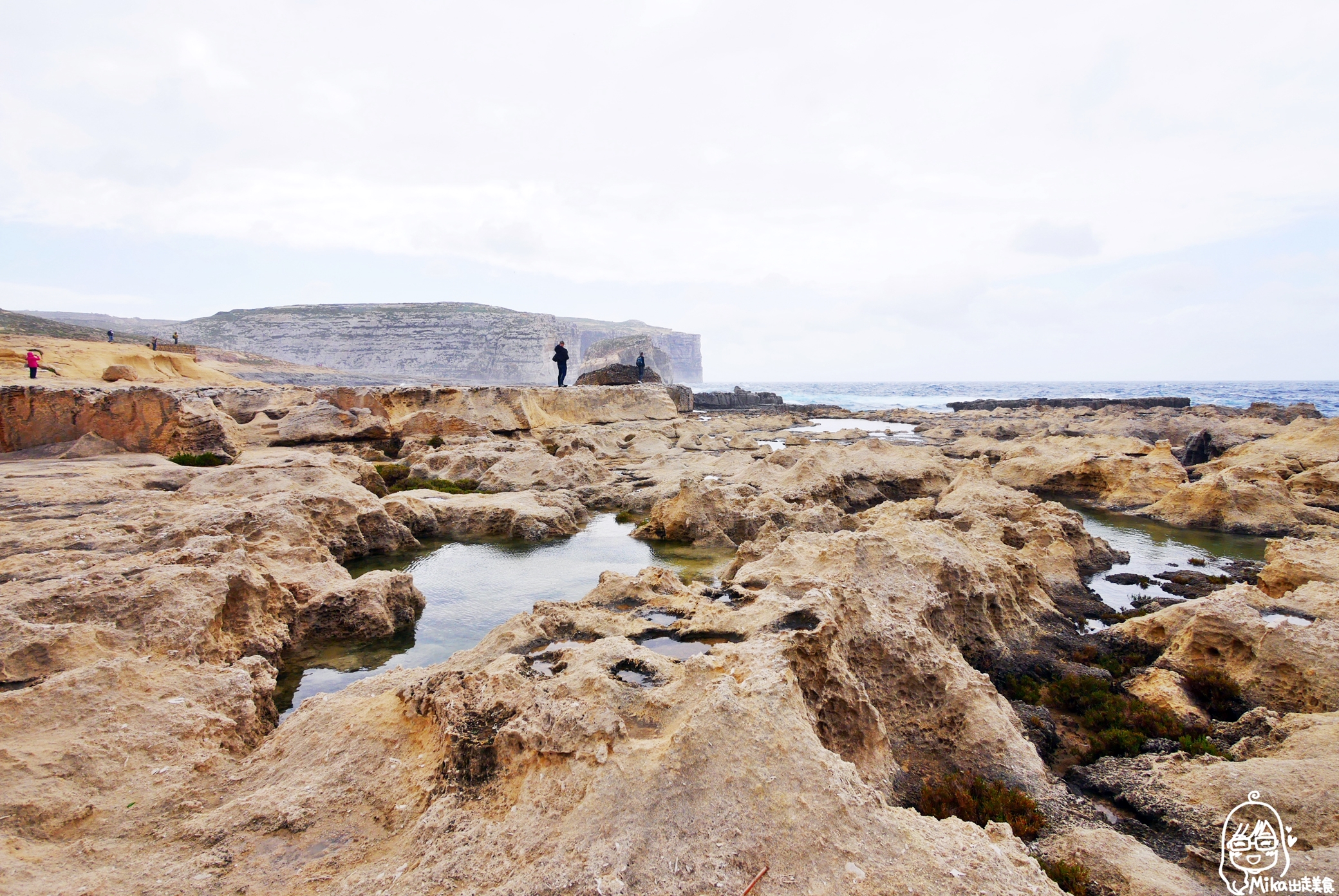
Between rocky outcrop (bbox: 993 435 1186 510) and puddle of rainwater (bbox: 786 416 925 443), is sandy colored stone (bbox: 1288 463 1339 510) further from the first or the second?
puddle of rainwater (bbox: 786 416 925 443)

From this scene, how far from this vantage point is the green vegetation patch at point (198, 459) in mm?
12836

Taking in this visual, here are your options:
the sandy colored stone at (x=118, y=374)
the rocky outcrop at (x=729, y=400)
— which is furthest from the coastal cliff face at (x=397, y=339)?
the sandy colored stone at (x=118, y=374)

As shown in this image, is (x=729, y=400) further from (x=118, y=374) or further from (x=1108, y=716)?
(x=1108, y=716)

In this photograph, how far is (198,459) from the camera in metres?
13.1

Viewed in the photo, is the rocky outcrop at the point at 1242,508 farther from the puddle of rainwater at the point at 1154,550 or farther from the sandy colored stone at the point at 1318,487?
the sandy colored stone at the point at 1318,487

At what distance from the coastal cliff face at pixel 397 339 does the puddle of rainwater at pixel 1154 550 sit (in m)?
98.5

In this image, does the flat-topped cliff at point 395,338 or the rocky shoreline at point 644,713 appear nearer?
the rocky shoreline at point 644,713

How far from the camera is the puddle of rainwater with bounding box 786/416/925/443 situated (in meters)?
31.3

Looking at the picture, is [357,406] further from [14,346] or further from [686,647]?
[14,346]

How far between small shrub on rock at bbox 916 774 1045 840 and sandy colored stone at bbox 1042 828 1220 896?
24cm

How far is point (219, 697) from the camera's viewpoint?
15.3 feet

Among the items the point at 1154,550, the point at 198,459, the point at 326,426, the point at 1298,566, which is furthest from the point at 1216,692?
the point at 326,426

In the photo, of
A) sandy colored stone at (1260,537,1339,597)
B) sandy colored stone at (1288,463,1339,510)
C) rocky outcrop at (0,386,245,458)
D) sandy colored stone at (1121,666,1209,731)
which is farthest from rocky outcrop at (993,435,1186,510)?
rocky outcrop at (0,386,245,458)

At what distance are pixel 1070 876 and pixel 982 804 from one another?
84 centimetres
